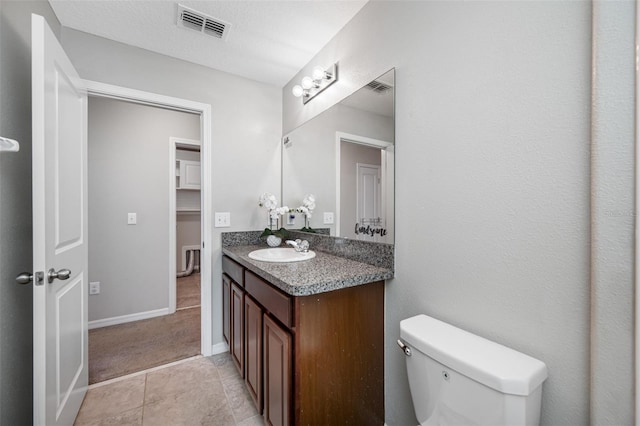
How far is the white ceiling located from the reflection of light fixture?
216 mm

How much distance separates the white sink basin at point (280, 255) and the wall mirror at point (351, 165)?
26 centimetres

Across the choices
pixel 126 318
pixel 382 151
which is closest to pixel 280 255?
pixel 382 151

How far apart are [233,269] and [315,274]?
33.8 inches

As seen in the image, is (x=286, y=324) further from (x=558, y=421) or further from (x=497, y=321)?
(x=558, y=421)

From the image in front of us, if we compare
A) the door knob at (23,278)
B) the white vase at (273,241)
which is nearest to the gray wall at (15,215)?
the door knob at (23,278)

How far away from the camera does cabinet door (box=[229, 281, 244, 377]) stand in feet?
5.33

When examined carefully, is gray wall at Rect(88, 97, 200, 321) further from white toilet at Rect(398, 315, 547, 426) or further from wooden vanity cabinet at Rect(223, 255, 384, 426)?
white toilet at Rect(398, 315, 547, 426)

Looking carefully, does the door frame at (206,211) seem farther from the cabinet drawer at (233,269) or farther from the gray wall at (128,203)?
the gray wall at (128,203)

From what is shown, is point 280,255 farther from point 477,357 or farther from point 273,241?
point 477,357

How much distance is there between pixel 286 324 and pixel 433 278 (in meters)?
0.65

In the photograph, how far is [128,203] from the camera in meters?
2.66

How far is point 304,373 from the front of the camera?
1.07 metres

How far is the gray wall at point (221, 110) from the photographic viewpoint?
177 cm

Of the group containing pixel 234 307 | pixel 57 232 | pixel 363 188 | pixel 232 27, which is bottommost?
pixel 234 307
